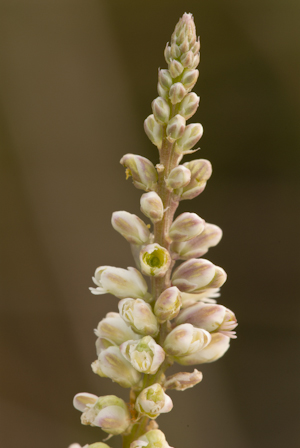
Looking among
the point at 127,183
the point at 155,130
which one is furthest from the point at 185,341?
the point at 127,183

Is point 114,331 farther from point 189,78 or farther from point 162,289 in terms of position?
point 189,78

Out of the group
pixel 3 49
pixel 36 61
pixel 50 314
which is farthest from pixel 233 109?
pixel 50 314

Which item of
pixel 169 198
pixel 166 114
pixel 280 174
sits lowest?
pixel 280 174

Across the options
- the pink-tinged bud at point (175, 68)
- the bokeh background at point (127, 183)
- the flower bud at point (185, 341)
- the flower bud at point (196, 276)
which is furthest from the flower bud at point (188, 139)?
the bokeh background at point (127, 183)

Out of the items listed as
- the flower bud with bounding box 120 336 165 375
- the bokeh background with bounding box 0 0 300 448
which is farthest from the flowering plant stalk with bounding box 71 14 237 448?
the bokeh background with bounding box 0 0 300 448

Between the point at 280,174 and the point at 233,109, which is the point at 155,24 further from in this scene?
the point at 280,174

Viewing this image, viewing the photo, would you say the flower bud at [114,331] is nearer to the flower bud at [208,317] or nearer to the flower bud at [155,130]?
the flower bud at [208,317]
